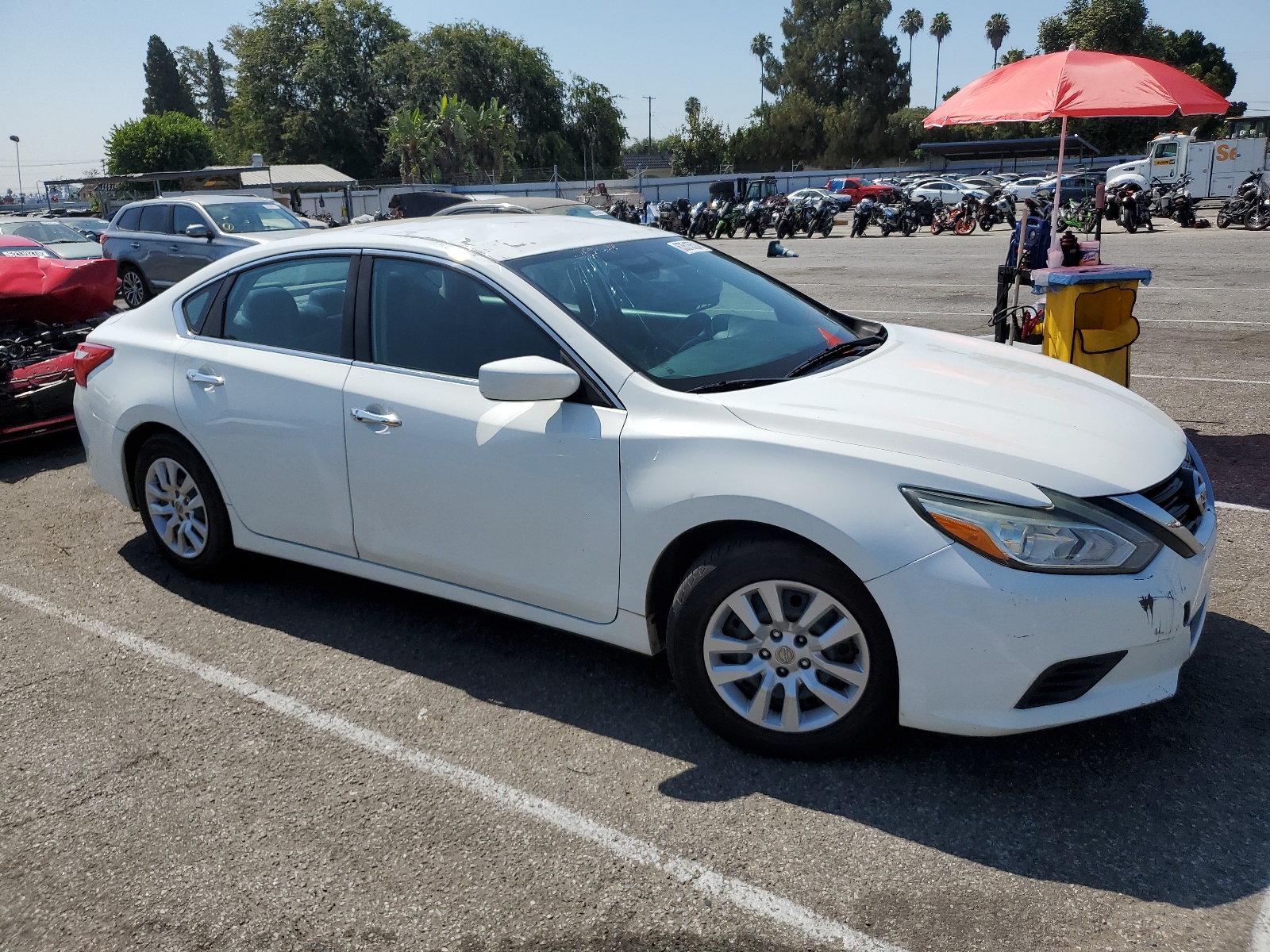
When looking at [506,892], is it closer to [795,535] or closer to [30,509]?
[795,535]

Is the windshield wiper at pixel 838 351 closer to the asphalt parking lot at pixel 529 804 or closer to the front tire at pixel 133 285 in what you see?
the asphalt parking lot at pixel 529 804

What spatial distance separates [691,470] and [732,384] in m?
0.41

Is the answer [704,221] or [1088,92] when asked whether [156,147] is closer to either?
[704,221]

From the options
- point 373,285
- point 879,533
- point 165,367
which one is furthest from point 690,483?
point 165,367

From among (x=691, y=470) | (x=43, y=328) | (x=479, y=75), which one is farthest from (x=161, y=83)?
(x=691, y=470)

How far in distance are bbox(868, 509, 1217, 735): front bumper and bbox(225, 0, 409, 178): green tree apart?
281ft

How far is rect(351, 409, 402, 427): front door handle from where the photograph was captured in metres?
3.62

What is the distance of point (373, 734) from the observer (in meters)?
3.38

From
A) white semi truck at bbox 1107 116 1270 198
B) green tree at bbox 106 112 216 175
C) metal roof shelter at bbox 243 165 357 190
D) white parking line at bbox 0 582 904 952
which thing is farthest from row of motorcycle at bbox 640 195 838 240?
green tree at bbox 106 112 216 175

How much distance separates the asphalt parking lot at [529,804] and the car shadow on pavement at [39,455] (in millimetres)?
2830

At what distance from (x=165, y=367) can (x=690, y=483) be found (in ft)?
8.80

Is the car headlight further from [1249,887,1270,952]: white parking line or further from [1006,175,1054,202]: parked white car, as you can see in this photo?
[1006,175,1054,202]: parked white car

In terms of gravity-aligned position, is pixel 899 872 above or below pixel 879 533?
below

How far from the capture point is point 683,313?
3.72 meters
